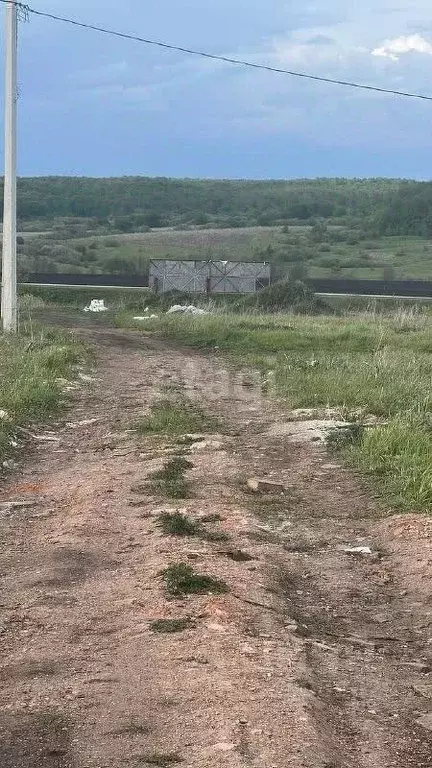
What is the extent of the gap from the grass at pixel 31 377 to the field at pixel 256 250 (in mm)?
32421

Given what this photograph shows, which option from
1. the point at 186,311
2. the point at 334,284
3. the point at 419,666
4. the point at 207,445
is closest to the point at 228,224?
the point at 334,284

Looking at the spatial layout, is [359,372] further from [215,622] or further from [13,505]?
[215,622]

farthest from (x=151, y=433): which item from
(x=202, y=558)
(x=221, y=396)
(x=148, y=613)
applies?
(x=148, y=613)

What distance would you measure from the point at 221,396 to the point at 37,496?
15.7 feet

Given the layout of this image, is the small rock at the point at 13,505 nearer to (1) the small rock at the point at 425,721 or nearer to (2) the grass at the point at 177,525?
(2) the grass at the point at 177,525

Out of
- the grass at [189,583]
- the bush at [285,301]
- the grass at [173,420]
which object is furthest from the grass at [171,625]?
the bush at [285,301]

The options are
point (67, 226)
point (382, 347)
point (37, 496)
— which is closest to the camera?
point (37, 496)

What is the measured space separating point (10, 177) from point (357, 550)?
1357 cm

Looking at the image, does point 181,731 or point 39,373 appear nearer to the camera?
point 181,731

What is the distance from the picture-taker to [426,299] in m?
37.7

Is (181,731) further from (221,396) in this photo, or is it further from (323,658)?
(221,396)

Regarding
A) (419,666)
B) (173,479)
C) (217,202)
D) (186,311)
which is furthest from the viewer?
(217,202)

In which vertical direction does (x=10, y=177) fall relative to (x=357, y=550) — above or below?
above

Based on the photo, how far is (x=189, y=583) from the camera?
5035mm
